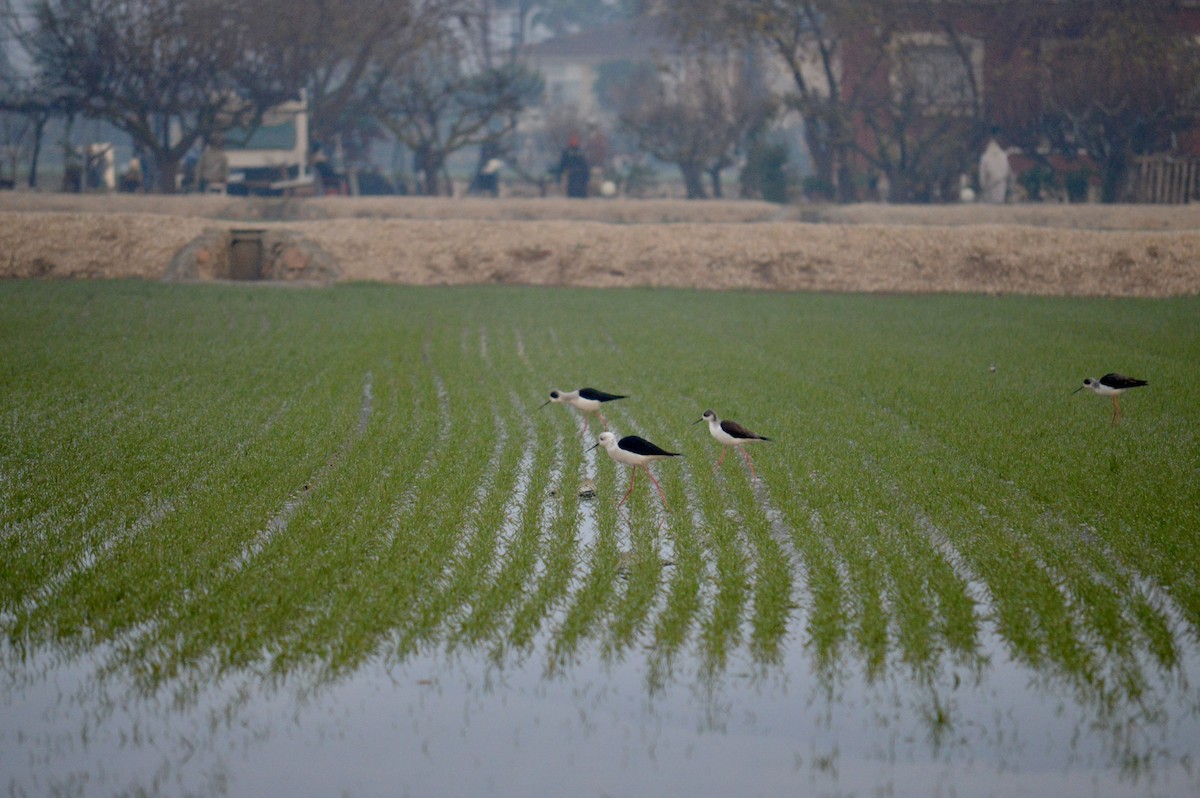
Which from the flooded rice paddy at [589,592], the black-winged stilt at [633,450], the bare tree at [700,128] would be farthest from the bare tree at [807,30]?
the black-winged stilt at [633,450]

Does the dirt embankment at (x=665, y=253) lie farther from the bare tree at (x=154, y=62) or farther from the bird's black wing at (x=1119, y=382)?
the bird's black wing at (x=1119, y=382)

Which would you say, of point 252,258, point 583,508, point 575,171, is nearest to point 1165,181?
point 575,171

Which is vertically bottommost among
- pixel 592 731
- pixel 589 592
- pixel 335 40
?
pixel 592 731

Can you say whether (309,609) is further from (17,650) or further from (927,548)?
(927,548)

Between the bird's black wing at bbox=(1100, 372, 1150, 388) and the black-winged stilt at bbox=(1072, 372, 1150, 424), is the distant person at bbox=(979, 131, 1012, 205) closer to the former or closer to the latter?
the black-winged stilt at bbox=(1072, 372, 1150, 424)

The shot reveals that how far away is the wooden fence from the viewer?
42.2 metres

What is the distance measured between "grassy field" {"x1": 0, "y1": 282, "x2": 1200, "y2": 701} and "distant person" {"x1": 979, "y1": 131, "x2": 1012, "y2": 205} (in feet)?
83.6

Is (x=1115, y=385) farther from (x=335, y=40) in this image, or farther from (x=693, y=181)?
(x=335, y=40)

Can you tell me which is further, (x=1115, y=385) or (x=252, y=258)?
(x=252, y=258)

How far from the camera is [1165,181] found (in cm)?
4231

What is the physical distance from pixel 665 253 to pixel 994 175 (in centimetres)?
1688

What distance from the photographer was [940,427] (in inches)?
509

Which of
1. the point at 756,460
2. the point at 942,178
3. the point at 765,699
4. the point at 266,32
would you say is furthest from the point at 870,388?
the point at 266,32

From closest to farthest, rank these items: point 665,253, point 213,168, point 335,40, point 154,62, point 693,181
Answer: point 665,253 < point 154,62 < point 213,168 < point 335,40 < point 693,181
